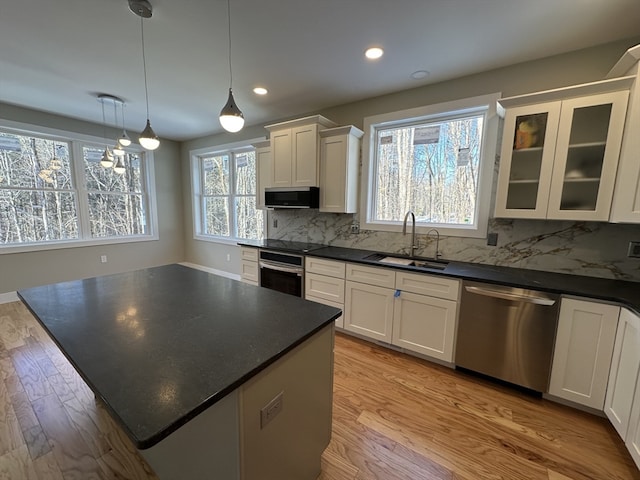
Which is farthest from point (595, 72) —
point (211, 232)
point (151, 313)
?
point (211, 232)

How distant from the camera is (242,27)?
1.95 metres

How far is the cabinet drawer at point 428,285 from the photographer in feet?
7.47

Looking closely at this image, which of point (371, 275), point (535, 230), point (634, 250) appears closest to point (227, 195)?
point (371, 275)

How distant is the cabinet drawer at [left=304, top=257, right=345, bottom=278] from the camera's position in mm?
2898

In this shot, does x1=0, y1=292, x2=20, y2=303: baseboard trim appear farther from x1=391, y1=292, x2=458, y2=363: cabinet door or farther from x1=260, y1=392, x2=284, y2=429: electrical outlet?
x1=391, y1=292, x2=458, y2=363: cabinet door

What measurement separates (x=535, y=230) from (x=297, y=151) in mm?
2612

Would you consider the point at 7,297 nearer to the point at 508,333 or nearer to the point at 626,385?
the point at 508,333

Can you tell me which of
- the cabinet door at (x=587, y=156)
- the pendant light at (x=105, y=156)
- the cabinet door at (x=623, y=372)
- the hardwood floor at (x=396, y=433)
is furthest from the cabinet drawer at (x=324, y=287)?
the pendant light at (x=105, y=156)

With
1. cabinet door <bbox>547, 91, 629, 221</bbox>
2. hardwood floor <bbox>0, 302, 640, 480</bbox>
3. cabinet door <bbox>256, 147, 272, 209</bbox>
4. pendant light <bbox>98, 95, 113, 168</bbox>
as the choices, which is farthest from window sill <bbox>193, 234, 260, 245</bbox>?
cabinet door <bbox>547, 91, 629, 221</bbox>

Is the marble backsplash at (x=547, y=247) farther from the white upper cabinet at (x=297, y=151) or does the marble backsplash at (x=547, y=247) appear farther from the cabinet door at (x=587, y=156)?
the white upper cabinet at (x=297, y=151)

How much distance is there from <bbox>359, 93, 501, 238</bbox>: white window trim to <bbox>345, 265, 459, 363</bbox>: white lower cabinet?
70cm

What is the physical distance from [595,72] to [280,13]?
8.12 ft

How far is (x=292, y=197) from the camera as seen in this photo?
135 inches

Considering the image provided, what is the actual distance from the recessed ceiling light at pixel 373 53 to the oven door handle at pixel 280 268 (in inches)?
87.0
